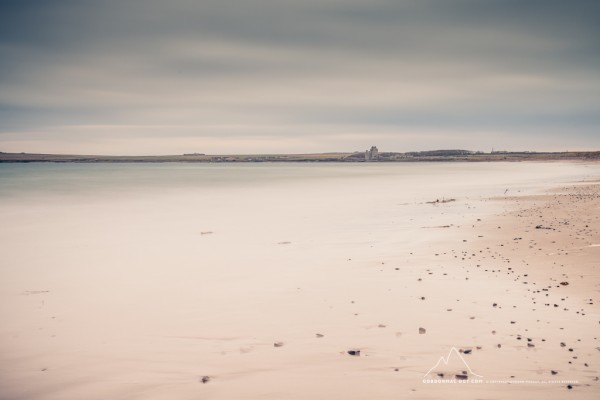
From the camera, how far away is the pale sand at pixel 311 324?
19.2 feet

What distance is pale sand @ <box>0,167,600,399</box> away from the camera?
5.84 metres

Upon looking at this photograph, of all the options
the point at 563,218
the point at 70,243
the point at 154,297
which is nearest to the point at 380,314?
the point at 154,297

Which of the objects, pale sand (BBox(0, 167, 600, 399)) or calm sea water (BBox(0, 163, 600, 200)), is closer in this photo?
pale sand (BBox(0, 167, 600, 399))

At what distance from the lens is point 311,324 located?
7.81 m

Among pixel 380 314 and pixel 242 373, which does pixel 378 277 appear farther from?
pixel 242 373

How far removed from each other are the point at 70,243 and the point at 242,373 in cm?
1287

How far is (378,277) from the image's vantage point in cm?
1069
